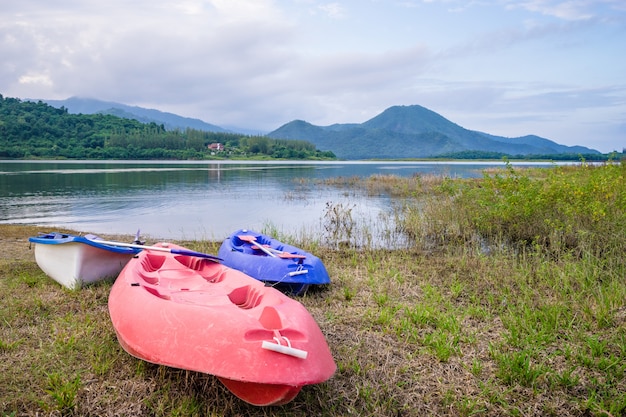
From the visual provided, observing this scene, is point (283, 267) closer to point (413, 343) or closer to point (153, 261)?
point (153, 261)

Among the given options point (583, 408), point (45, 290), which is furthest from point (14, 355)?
point (583, 408)

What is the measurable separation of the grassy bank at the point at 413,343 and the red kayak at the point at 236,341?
0.99ft

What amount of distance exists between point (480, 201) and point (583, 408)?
272 inches

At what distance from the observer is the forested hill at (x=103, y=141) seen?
257 ft

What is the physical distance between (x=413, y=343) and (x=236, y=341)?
7.17 ft

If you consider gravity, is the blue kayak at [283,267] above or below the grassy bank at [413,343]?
above

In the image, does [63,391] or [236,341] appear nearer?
[236,341]

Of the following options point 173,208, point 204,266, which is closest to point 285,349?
point 204,266

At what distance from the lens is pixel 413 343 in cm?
448

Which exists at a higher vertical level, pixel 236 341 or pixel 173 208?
pixel 236 341

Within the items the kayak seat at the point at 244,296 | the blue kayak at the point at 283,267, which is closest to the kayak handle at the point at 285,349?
the kayak seat at the point at 244,296

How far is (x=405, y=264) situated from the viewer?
7996mm

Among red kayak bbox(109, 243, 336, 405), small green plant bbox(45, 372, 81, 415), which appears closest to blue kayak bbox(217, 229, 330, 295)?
red kayak bbox(109, 243, 336, 405)

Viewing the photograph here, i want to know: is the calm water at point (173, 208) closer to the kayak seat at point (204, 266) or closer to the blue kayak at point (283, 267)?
the blue kayak at point (283, 267)
